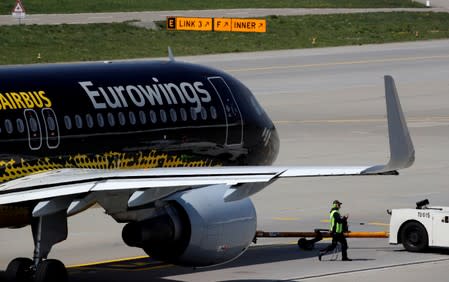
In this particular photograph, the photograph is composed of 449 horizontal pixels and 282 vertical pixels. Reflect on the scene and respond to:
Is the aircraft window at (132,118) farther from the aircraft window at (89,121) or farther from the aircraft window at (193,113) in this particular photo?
the aircraft window at (193,113)

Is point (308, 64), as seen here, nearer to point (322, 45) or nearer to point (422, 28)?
point (322, 45)

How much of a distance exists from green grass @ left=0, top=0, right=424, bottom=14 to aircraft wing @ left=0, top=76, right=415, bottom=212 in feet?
340

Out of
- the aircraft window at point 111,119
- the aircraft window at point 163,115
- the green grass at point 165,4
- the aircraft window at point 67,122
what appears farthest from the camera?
the green grass at point 165,4

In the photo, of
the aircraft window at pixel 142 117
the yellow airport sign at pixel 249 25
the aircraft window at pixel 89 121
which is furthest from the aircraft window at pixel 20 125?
the yellow airport sign at pixel 249 25

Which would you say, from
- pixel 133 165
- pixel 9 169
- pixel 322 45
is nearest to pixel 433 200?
pixel 133 165

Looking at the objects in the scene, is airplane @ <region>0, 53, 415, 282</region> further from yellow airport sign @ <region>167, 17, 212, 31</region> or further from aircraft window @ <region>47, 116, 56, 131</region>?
yellow airport sign @ <region>167, 17, 212, 31</region>

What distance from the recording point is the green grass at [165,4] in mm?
136750

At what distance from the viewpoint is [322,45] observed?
11356cm

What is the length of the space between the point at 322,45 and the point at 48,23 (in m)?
24.1

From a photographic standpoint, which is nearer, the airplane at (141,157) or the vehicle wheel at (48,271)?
→ the airplane at (141,157)

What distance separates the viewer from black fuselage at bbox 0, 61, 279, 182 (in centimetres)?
3212

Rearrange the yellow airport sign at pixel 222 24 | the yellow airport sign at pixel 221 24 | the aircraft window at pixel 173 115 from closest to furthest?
the aircraft window at pixel 173 115 → the yellow airport sign at pixel 222 24 → the yellow airport sign at pixel 221 24

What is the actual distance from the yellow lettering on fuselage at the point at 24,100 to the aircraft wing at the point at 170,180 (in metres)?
2.03

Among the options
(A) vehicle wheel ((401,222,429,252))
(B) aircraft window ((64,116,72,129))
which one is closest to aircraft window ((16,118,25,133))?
(B) aircraft window ((64,116,72,129))
